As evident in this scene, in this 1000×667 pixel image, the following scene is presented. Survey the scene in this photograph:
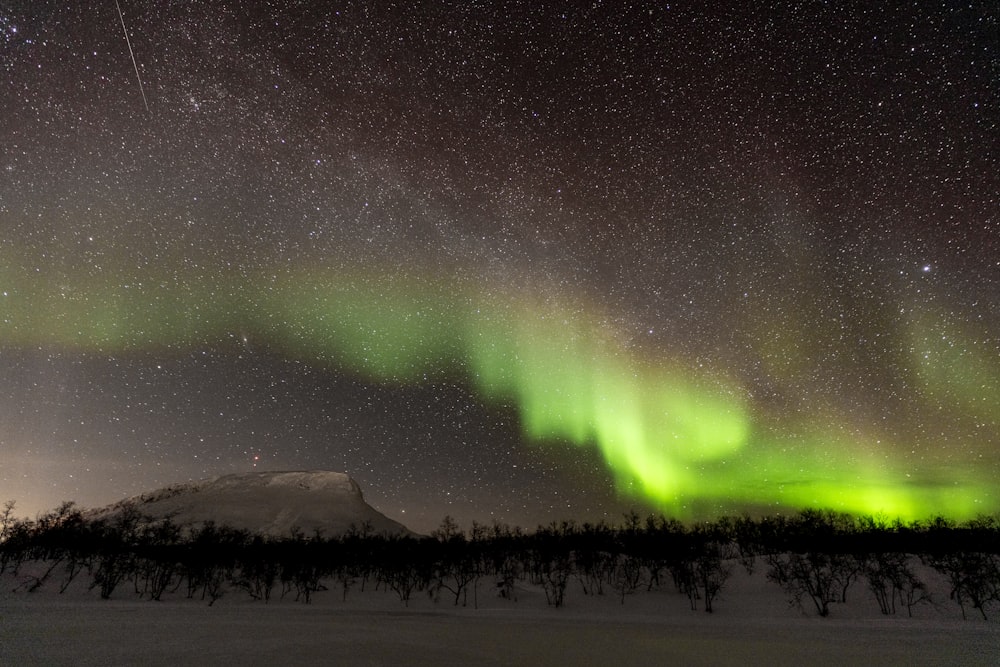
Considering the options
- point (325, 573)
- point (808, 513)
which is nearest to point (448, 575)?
point (325, 573)

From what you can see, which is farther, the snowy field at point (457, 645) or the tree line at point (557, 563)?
the tree line at point (557, 563)

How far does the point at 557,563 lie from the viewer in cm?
7006

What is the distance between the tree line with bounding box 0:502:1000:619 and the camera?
46.4 metres

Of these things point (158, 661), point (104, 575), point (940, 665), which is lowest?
point (104, 575)

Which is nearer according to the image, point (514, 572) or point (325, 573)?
point (514, 572)

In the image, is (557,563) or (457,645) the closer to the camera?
(457,645)

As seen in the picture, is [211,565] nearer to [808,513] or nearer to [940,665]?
[940,665]

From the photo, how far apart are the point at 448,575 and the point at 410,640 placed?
48.7m

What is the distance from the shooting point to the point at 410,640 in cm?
1805

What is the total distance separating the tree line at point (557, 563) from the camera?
46.4 meters

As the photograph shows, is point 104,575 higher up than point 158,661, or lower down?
lower down

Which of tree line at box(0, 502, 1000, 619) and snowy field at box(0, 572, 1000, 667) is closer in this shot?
snowy field at box(0, 572, 1000, 667)

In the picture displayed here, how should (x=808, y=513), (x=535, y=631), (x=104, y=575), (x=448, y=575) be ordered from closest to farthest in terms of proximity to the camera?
(x=535, y=631) → (x=104, y=575) → (x=448, y=575) → (x=808, y=513)

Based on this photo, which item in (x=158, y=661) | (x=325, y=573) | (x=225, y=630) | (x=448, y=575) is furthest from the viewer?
(x=325, y=573)
